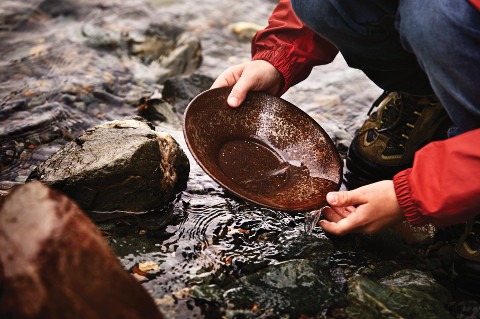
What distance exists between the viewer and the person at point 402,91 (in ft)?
5.17

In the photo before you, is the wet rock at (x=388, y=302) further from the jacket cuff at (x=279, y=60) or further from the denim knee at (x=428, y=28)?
the jacket cuff at (x=279, y=60)

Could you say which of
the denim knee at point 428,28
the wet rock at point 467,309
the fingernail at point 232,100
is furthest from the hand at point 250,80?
the wet rock at point 467,309

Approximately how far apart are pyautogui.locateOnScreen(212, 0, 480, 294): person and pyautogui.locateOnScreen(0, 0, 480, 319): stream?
273 mm

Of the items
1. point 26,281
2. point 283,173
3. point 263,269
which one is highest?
point 26,281

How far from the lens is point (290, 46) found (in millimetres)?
2480

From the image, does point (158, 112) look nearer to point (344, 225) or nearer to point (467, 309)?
point (344, 225)

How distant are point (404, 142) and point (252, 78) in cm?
112

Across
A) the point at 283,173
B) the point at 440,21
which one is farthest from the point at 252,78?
the point at 440,21

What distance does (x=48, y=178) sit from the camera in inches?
84.7

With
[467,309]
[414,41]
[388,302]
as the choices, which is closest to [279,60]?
[414,41]

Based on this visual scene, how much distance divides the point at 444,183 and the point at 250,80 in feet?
3.98

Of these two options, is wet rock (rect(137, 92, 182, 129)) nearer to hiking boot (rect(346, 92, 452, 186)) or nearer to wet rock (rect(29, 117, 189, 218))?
wet rock (rect(29, 117, 189, 218))

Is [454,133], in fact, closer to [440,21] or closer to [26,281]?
[440,21]

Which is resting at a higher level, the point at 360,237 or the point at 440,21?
the point at 440,21
